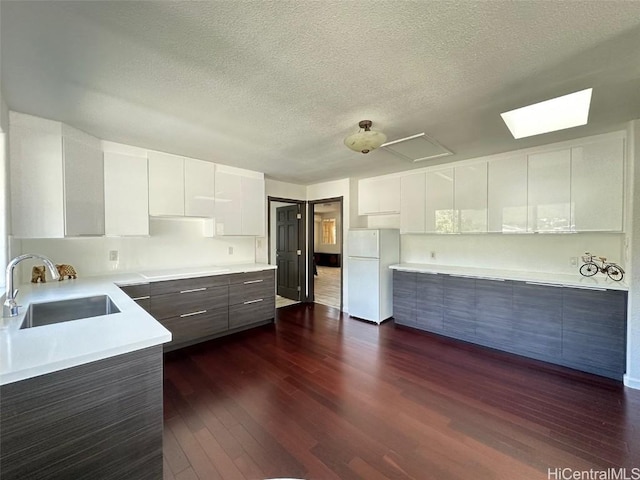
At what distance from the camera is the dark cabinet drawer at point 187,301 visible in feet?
9.26

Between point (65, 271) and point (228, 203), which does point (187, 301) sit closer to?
point (65, 271)

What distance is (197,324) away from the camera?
3.11m

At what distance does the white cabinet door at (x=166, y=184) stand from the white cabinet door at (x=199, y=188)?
0.19ft

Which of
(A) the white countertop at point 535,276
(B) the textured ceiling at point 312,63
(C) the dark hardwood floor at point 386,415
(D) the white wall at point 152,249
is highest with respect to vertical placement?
(B) the textured ceiling at point 312,63

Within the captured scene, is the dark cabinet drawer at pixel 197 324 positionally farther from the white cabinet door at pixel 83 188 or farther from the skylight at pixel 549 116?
the skylight at pixel 549 116

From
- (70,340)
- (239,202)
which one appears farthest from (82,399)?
(239,202)

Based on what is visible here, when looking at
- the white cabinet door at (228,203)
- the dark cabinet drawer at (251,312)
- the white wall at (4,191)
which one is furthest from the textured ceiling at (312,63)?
the dark cabinet drawer at (251,312)

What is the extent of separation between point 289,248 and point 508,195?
12.3ft

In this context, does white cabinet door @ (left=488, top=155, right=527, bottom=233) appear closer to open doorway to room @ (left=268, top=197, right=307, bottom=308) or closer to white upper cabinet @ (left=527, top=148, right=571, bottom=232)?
white upper cabinet @ (left=527, top=148, right=571, bottom=232)

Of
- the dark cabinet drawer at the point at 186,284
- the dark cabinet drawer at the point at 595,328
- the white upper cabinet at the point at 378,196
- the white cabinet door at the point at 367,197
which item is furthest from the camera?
the white cabinet door at the point at 367,197

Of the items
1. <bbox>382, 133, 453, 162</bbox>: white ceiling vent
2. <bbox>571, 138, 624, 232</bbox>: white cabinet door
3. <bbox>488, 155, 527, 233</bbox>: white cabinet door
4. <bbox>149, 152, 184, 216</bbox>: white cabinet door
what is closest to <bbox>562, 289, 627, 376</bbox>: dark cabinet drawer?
<bbox>571, 138, 624, 232</bbox>: white cabinet door

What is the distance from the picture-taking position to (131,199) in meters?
2.87

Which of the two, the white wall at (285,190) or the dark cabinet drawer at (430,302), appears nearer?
the dark cabinet drawer at (430,302)

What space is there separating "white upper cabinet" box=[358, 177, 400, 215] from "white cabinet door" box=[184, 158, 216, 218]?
2450 mm
